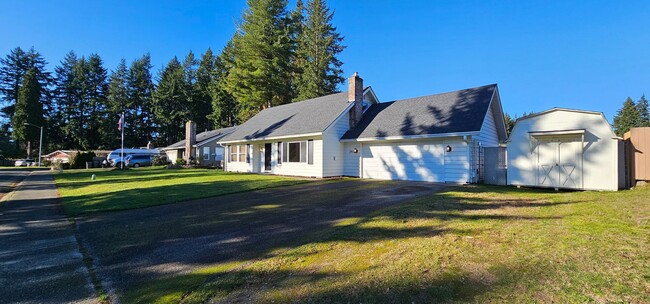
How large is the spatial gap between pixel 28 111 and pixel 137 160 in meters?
28.5

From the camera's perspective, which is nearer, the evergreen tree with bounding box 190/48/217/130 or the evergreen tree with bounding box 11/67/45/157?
the evergreen tree with bounding box 11/67/45/157

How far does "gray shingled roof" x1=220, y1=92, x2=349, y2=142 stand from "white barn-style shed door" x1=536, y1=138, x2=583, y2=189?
31.5 feet

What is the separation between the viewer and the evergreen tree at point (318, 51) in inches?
1496

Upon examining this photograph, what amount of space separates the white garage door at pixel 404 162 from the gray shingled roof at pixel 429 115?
2.53ft

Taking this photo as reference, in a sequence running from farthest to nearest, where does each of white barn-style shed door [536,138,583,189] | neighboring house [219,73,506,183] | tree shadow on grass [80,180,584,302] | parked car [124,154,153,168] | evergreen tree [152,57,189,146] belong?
evergreen tree [152,57,189,146], parked car [124,154,153,168], neighboring house [219,73,506,183], white barn-style shed door [536,138,583,189], tree shadow on grass [80,180,584,302]

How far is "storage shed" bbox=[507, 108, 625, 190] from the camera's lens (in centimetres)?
1021

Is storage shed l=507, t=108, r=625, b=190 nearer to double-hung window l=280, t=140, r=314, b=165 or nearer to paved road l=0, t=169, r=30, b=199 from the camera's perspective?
double-hung window l=280, t=140, r=314, b=165

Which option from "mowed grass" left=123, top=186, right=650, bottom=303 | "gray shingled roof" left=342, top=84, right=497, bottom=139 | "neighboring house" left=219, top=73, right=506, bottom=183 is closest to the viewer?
"mowed grass" left=123, top=186, right=650, bottom=303

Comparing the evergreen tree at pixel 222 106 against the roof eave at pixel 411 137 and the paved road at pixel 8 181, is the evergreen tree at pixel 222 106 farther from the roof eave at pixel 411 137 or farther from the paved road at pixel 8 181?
the roof eave at pixel 411 137

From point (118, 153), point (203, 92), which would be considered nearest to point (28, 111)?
point (118, 153)

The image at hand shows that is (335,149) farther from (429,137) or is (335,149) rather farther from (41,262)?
(41,262)

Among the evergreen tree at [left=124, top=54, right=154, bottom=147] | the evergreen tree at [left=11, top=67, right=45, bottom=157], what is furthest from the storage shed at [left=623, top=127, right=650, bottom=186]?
the evergreen tree at [left=11, top=67, right=45, bottom=157]

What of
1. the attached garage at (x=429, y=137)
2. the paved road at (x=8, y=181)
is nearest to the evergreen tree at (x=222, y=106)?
the paved road at (x=8, y=181)

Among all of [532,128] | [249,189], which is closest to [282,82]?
[249,189]
